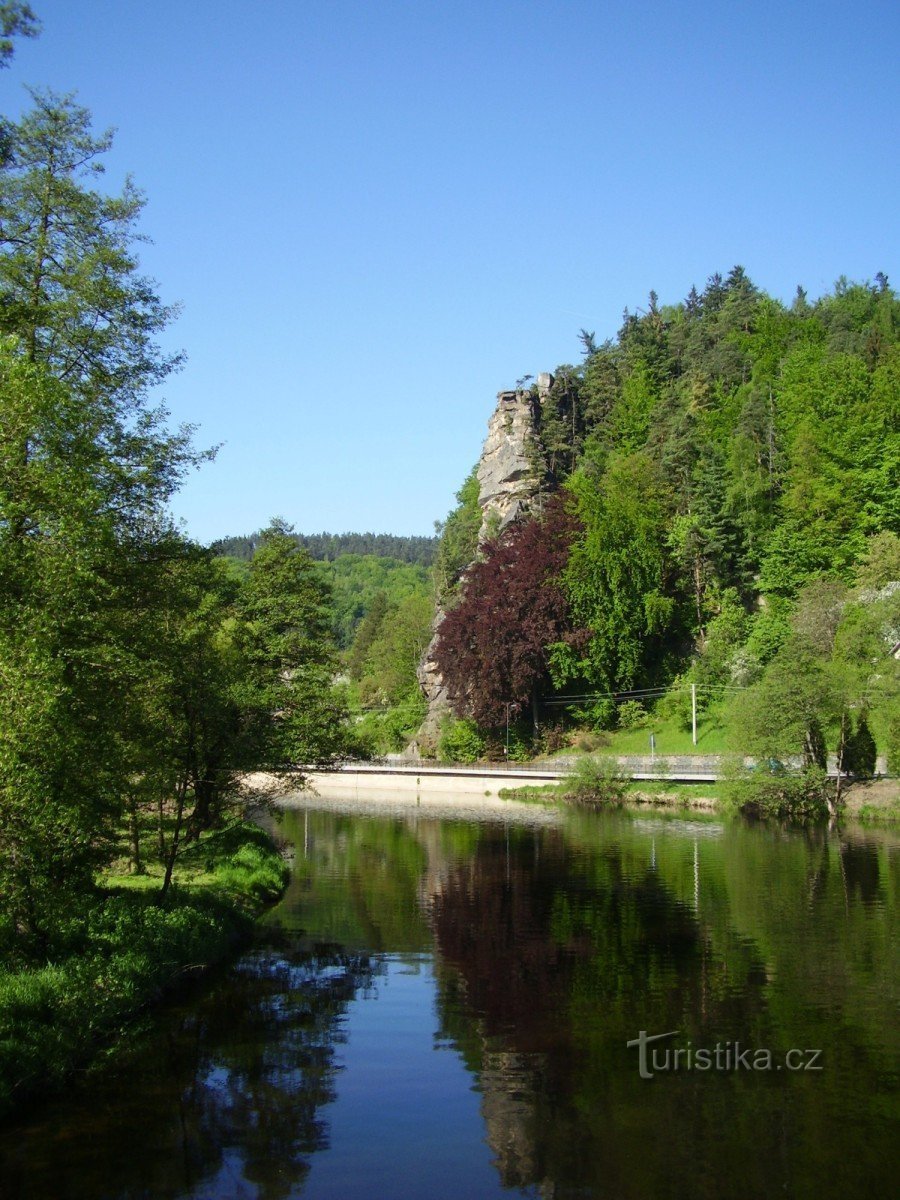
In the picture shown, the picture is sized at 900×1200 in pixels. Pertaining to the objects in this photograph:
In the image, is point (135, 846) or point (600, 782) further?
point (600, 782)

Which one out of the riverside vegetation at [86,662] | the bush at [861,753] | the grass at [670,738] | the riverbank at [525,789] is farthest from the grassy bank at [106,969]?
the grass at [670,738]

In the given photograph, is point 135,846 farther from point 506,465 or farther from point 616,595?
point 506,465

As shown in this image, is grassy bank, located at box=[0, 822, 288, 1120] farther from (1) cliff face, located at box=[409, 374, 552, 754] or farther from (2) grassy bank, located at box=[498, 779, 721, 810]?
(1) cliff face, located at box=[409, 374, 552, 754]

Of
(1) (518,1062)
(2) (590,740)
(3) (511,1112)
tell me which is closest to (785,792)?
(2) (590,740)

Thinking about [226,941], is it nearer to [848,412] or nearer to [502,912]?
[502,912]

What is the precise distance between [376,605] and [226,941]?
129 metres

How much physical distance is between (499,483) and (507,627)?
29.7 m

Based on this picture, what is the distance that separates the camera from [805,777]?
48.9m

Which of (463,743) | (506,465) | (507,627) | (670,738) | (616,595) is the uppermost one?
(506,465)

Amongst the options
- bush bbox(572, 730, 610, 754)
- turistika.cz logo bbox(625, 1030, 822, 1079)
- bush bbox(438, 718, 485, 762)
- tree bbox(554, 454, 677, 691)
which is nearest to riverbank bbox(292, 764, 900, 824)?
bush bbox(438, 718, 485, 762)

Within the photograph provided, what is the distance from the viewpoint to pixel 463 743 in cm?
7975

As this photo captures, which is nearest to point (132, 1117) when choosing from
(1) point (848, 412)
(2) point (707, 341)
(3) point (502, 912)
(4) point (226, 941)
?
(4) point (226, 941)

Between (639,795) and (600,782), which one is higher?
(600,782)

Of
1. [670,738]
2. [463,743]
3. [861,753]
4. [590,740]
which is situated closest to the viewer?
[861,753]
